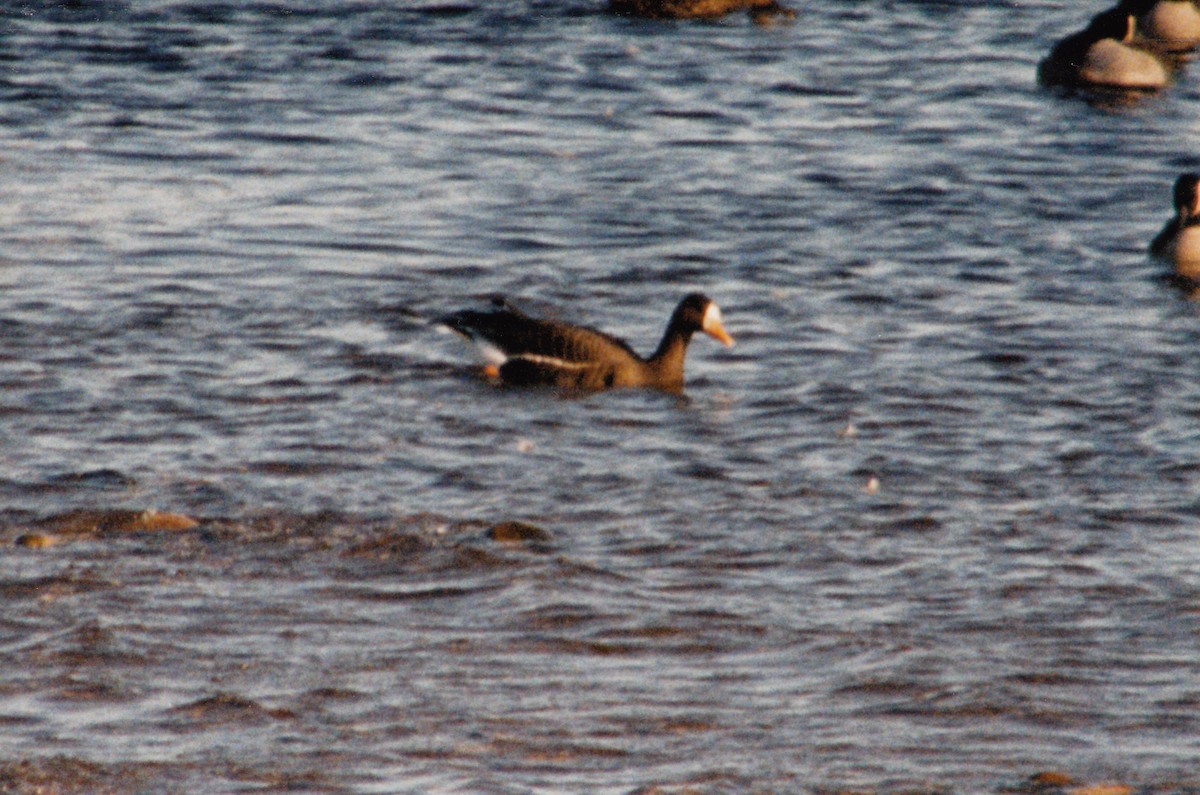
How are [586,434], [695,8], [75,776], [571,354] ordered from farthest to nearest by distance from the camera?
[695,8] → [571,354] → [586,434] → [75,776]

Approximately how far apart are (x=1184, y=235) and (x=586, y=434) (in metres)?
5.96

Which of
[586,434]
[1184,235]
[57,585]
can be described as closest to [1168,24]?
[1184,235]

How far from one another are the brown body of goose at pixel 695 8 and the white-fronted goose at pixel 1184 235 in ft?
32.0

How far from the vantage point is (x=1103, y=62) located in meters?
23.2

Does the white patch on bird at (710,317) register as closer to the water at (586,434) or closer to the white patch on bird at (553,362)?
the water at (586,434)

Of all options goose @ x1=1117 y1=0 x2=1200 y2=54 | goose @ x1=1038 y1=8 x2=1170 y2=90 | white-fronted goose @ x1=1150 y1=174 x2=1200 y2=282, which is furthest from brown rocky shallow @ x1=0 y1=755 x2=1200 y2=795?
goose @ x1=1117 y1=0 x2=1200 y2=54

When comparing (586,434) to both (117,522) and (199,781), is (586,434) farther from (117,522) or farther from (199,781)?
(199,781)

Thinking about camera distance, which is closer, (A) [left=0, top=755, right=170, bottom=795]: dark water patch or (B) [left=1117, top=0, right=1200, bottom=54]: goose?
(A) [left=0, top=755, right=170, bottom=795]: dark water patch

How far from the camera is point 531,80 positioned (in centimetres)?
2275

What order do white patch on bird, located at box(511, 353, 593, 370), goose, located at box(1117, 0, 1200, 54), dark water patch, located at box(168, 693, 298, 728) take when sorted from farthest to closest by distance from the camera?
goose, located at box(1117, 0, 1200, 54) → white patch on bird, located at box(511, 353, 593, 370) → dark water patch, located at box(168, 693, 298, 728)

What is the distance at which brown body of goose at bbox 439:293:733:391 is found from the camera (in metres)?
13.4

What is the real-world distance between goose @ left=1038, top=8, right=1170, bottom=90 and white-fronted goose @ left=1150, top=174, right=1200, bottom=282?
237 inches

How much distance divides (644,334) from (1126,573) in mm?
5457

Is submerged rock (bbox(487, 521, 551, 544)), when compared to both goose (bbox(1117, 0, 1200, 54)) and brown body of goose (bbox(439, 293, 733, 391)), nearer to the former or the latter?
brown body of goose (bbox(439, 293, 733, 391))
